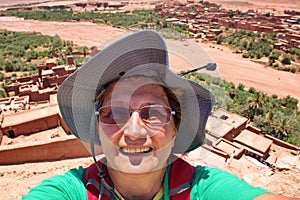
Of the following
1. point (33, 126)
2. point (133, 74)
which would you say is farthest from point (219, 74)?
point (33, 126)

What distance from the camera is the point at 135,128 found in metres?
1.61

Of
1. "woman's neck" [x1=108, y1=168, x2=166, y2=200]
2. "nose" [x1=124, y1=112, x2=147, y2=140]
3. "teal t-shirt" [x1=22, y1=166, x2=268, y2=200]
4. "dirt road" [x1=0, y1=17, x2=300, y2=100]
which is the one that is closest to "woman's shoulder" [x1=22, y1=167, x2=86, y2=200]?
"teal t-shirt" [x1=22, y1=166, x2=268, y2=200]

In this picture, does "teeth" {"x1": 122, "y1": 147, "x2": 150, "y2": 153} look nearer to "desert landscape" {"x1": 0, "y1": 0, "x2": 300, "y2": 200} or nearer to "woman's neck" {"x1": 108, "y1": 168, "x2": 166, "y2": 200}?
"woman's neck" {"x1": 108, "y1": 168, "x2": 166, "y2": 200}

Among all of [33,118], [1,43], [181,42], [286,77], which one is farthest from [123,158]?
[1,43]

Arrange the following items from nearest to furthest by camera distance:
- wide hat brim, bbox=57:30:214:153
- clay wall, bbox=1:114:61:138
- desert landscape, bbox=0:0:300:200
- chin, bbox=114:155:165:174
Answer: chin, bbox=114:155:165:174, wide hat brim, bbox=57:30:214:153, desert landscape, bbox=0:0:300:200, clay wall, bbox=1:114:61:138

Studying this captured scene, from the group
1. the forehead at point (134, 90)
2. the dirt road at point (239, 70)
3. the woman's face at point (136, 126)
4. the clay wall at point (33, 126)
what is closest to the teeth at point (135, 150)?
the woman's face at point (136, 126)

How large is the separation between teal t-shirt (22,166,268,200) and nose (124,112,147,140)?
0.44 m

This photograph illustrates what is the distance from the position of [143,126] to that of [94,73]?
457 mm

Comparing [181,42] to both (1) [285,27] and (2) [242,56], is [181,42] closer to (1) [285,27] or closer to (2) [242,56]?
(2) [242,56]

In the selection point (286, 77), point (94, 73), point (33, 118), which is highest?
point (94, 73)

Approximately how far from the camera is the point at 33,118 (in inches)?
465

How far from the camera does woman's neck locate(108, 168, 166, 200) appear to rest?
166cm

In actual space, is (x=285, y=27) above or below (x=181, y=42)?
below

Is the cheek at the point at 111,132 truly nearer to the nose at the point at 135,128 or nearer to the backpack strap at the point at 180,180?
the nose at the point at 135,128
